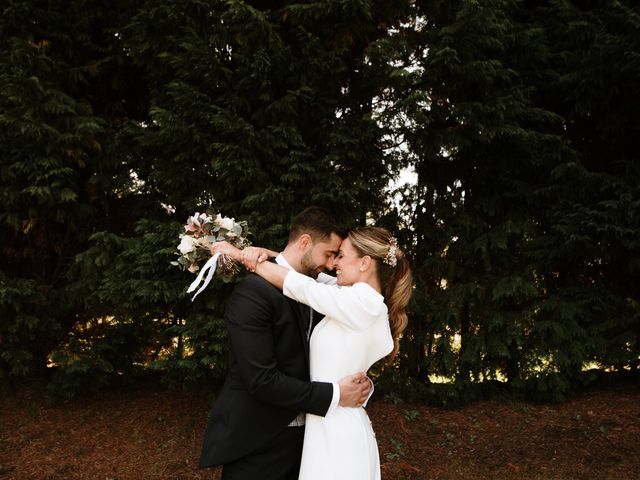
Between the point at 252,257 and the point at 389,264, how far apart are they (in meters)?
0.82

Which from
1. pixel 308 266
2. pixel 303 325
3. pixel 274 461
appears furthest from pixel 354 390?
pixel 308 266

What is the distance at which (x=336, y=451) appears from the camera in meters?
2.63

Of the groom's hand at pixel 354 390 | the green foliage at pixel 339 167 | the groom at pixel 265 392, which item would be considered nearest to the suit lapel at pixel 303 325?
the groom at pixel 265 392

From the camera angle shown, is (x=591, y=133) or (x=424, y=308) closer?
(x=424, y=308)

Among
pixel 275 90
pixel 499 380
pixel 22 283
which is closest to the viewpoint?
pixel 275 90

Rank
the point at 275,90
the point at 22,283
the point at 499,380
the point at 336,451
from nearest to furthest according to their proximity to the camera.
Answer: the point at 336,451 < the point at 275,90 < the point at 22,283 < the point at 499,380

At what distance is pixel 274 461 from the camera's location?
2.68m

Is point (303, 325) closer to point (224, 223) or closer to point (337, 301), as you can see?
point (337, 301)

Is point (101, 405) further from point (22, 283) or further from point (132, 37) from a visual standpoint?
point (132, 37)

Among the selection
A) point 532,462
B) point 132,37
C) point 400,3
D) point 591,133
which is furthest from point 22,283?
point 591,133

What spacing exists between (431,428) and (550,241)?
2630 millimetres

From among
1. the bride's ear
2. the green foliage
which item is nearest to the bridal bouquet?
the bride's ear

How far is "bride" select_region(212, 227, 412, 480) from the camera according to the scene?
263 cm

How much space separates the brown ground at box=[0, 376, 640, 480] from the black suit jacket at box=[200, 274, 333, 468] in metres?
2.71
